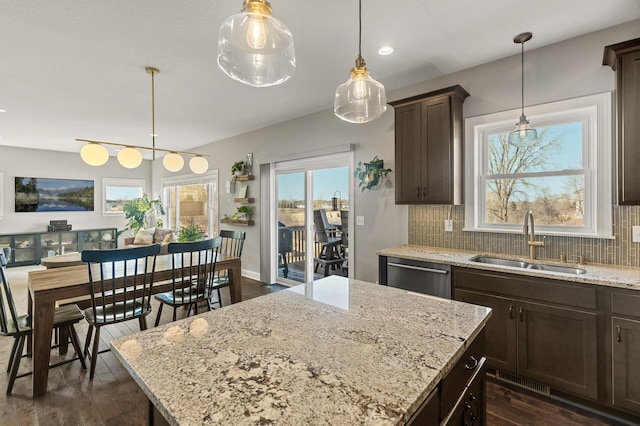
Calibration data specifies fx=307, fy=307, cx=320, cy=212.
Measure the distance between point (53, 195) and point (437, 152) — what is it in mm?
8433

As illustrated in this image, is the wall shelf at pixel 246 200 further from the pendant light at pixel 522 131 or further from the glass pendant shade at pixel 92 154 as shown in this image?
the pendant light at pixel 522 131

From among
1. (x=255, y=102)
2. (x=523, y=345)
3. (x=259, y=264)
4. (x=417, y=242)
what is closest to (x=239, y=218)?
(x=259, y=264)

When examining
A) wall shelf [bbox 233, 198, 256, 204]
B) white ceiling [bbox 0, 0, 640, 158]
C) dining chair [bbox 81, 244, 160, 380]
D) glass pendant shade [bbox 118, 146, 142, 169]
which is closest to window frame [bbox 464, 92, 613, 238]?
white ceiling [bbox 0, 0, 640, 158]

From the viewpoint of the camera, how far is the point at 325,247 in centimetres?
456

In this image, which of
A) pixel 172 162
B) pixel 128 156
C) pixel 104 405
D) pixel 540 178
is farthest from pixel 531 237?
pixel 128 156

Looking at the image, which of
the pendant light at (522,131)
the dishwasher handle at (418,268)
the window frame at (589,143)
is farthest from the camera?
the dishwasher handle at (418,268)

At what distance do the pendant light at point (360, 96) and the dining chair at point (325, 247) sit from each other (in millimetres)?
2738

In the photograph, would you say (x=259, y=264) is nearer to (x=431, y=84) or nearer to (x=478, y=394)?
(x=431, y=84)

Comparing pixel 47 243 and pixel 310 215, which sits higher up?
pixel 310 215

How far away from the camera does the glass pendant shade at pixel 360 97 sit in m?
1.60

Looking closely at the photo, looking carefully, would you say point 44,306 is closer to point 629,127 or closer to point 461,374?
point 461,374

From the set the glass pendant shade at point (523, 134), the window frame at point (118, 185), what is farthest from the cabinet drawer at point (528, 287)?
the window frame at point (118, 185)

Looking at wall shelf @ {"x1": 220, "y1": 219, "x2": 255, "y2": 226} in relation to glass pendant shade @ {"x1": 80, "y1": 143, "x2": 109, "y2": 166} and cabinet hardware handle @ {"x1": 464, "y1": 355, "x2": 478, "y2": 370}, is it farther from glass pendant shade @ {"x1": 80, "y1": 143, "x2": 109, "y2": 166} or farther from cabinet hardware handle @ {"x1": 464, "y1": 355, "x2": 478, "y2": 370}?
cabinet hardware handle @ {"x1": 464, "y1": 355, "x2": 478, "y2": 370}

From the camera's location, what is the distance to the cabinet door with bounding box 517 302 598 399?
198 centimetres
